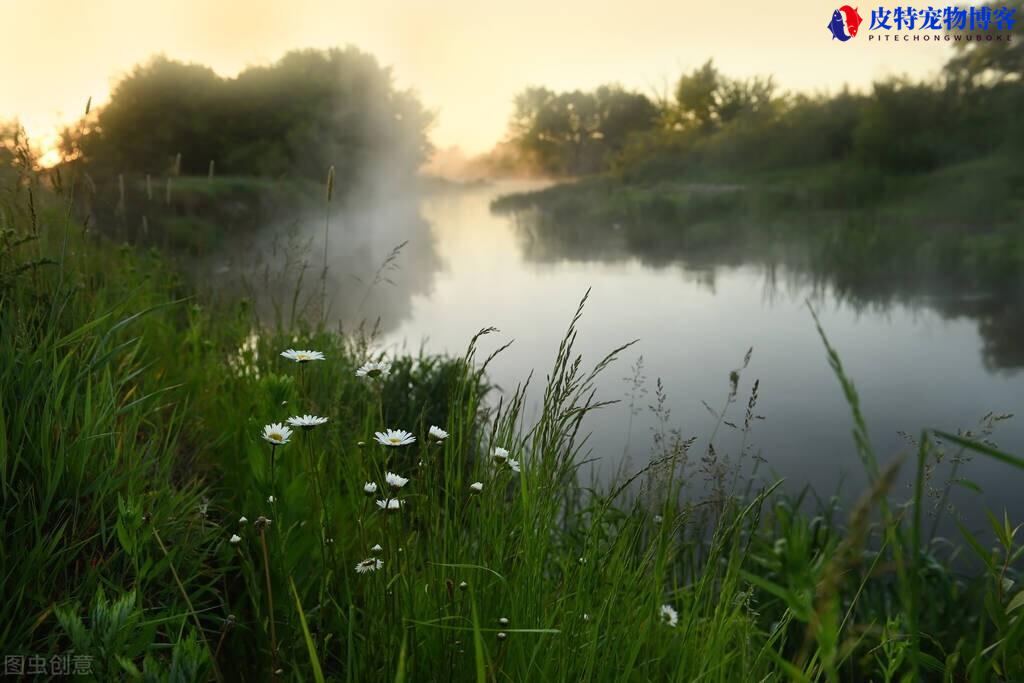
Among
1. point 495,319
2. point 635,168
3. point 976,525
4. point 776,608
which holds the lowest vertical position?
point 976,525

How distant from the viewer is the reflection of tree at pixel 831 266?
8967mm

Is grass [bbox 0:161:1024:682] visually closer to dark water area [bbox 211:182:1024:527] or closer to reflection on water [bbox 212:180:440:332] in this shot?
dark water area [bbox 211:182:1024:527]

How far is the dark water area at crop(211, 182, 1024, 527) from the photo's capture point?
185 inches

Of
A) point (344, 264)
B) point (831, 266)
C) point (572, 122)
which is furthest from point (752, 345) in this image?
point (572, 122)

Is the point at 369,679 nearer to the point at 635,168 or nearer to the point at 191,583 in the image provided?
the point at 191,583

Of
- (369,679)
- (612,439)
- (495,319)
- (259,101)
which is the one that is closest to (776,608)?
(612,439)

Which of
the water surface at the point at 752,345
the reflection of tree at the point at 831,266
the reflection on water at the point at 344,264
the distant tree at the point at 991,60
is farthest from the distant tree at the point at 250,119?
the distant tree at the point at 991,60

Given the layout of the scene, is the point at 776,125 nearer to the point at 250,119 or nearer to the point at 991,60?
the point at 991,60

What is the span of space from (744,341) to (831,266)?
585 centimetres

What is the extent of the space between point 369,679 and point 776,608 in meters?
2.21

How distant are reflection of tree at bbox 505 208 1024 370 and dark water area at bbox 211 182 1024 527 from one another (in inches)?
2.4

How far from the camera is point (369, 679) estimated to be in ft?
3.95

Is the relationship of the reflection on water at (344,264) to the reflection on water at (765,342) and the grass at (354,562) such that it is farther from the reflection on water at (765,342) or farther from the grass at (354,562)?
the grass at (354,562)

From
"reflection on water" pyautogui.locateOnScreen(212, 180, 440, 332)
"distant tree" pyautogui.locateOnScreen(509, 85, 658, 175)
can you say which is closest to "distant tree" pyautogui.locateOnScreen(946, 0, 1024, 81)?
"reflection on water" pyautogui.locateOnScreen(212, 180, 440, 332)
